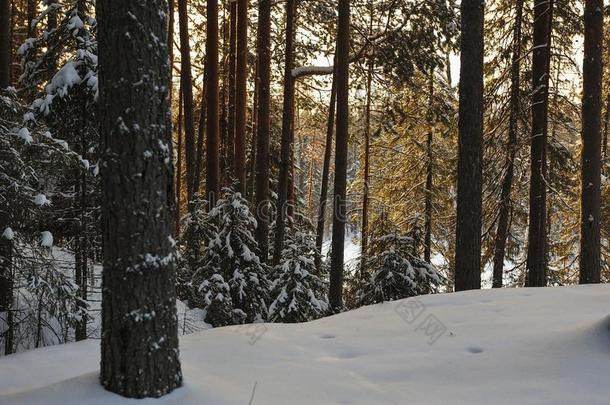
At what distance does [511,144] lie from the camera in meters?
11.4

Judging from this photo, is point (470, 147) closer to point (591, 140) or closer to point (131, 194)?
point (591, 140)

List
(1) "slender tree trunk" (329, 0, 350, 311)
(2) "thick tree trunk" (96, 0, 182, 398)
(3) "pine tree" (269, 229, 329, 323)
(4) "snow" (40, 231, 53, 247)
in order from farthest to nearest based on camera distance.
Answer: (1) "slender tree trunk" (329, 0, 350, 311) < (3) "pine tree" (269, 229, 329, 323) < (4) "snow" (40, 231, 53, 247) < (2) "thick tree trunk" (96, 0, 182, 398)

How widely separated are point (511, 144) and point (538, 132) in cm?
140

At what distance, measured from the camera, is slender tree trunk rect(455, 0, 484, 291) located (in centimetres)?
720

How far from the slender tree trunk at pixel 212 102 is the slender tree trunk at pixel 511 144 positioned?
695 centimetres

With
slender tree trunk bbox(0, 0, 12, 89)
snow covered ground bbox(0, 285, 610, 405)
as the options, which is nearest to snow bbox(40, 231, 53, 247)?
snow covered ground bbox(0, 285, 610, 405)

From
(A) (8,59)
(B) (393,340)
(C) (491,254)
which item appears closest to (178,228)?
(A) (8,59)

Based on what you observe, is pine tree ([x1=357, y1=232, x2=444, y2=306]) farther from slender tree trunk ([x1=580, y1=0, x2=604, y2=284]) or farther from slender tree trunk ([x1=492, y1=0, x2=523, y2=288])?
slender tree trunk ([x1=492, y1=0, x2=523, y2=288])

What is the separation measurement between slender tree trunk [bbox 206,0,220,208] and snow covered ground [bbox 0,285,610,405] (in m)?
6.62

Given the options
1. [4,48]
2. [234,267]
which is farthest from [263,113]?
[4,48]

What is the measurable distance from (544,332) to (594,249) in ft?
20.0

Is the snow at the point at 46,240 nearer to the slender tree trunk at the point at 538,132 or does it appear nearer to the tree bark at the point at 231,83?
the tree bark at the point at 231,83

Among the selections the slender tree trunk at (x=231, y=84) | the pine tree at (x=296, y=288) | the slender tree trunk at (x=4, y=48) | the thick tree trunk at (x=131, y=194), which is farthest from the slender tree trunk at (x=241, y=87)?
the thick tree trunk at (x=131, y=194)

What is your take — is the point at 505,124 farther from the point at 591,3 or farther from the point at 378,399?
the point at 378,399
